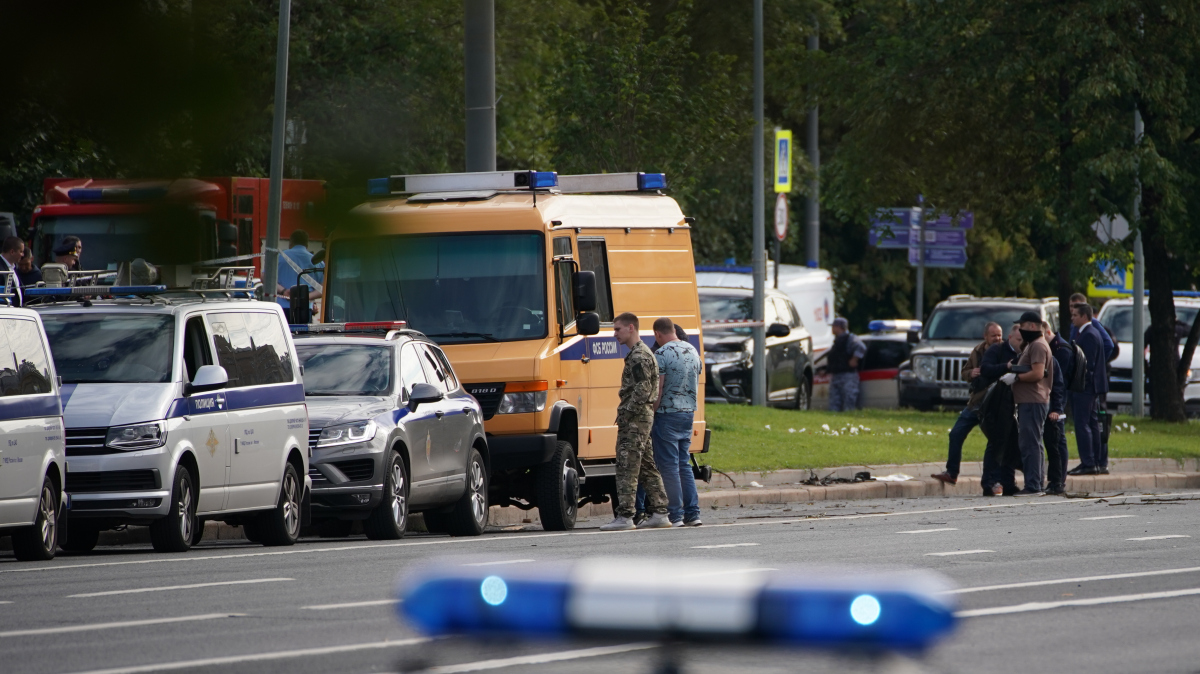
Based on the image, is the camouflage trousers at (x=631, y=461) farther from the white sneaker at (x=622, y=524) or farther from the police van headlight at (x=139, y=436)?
the police van headlight at (x=139, y=436)

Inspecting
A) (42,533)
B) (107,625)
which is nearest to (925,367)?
(42,533)

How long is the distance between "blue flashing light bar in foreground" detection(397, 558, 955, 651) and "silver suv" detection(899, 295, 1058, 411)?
27.6 m

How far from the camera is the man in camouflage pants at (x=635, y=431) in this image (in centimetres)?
1448

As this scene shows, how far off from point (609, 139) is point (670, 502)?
31.1ft

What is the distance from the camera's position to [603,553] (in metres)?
11.6

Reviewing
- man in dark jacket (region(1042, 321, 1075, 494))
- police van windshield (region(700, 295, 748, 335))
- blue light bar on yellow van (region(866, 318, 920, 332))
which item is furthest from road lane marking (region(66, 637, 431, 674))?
blue light bar on yellow van (region(866, 318, 920, 332))

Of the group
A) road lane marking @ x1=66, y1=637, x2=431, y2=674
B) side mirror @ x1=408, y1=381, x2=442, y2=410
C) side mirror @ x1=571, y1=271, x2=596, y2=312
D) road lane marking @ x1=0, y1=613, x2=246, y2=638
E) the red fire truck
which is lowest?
road lane marking @ x1=0, y1=613, x2=246, y2=638

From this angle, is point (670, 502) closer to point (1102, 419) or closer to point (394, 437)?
point (394, 437)

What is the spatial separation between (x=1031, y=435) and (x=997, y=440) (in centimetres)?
36

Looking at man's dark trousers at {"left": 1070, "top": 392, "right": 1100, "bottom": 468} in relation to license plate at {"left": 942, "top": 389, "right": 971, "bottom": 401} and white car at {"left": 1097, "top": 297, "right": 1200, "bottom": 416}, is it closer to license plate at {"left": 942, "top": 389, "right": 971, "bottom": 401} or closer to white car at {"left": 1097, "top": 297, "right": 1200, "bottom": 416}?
white car at {"left": 1097, "top": 297, "right": 1200, "bottom": 416}

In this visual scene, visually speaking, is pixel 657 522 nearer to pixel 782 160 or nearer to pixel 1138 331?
pixel 1138 331

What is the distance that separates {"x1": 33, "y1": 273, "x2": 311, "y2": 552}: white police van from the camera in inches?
467

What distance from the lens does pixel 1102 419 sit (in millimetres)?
20672

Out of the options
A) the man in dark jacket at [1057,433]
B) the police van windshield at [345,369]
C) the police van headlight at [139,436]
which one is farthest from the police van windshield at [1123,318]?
the police van headlight at [139,436]
